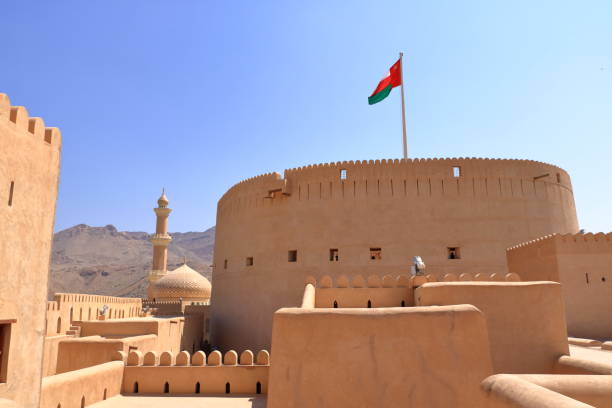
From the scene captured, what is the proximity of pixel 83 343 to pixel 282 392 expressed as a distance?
19.0ft

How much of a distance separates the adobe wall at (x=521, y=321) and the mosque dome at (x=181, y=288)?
23.2m

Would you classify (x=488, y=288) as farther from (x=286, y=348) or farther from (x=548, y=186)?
(x=548, y=186)

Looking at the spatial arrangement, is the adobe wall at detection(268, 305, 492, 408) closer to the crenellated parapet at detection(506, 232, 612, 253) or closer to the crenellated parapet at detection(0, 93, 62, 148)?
the crenellated parapet at detection(0, 93, 62, 148)

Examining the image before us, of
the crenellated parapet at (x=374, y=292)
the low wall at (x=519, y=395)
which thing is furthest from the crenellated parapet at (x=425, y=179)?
the low wall at (x=519, y=395)

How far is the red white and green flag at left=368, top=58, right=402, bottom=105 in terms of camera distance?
18.6 m

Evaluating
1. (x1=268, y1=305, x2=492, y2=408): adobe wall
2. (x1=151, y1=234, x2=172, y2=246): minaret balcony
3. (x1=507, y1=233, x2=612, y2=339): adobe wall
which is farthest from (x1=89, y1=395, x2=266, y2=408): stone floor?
(x1=151, y1=234, x2=172, y2=246): minaret balcony

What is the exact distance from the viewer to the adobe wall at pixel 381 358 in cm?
578

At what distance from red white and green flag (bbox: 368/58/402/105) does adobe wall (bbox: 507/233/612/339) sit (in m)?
9.72

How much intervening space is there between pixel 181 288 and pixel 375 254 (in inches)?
665

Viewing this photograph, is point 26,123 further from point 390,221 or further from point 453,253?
Result: point 453,253

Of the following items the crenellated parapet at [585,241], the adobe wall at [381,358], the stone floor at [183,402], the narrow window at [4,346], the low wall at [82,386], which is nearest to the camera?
the narrow window at [4,346]

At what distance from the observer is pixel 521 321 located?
24.2ft

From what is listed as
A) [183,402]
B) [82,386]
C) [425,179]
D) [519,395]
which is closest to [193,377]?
[183,402]

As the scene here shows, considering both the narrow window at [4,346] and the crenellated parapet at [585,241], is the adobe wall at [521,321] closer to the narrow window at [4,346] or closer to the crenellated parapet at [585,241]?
the crenellated parapet at [585,241]
